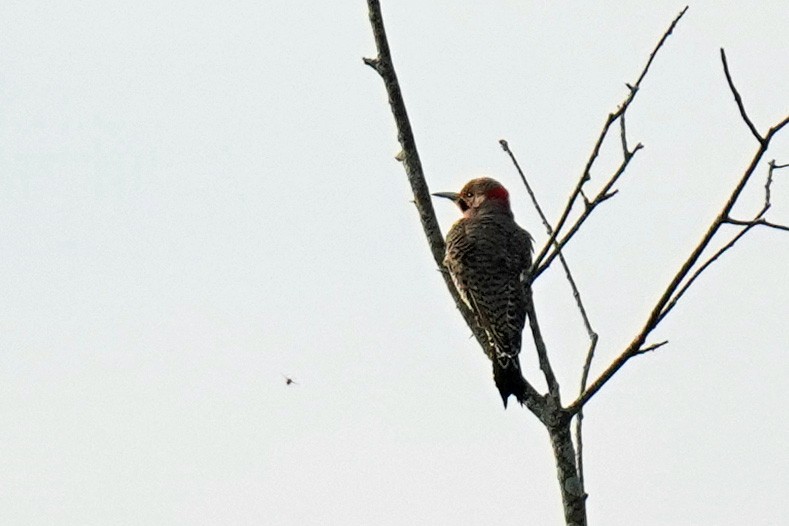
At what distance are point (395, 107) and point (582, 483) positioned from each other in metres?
2.25

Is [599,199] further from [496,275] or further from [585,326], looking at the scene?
[496,275]

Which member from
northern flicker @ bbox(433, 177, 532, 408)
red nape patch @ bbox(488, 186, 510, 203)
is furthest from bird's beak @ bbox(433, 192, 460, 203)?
northern flicker @ bbox(433, 177, 532, 408)

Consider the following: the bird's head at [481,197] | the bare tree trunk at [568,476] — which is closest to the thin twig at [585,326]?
the bare tree trunk at [568,476]

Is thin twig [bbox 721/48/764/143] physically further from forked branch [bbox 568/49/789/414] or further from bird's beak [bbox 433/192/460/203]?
bird's beak [bbox 433/192/460/203]

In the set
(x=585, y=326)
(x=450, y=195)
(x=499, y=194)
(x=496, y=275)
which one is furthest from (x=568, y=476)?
(x=450, y=195)

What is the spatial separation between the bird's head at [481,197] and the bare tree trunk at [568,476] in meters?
5.70

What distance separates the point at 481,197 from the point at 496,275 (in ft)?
7.17

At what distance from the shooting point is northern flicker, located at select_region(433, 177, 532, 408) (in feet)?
29.6

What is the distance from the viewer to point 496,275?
10.3m

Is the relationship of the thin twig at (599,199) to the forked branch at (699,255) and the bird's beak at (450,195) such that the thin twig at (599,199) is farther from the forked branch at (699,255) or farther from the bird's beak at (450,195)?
the bird's beak at (450,195)

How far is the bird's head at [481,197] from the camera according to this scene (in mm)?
12102

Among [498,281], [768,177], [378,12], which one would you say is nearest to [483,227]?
[498,281]

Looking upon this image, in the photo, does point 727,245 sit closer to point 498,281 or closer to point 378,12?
point 378,12

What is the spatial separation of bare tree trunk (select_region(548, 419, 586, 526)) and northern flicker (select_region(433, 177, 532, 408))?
6.19 ft
